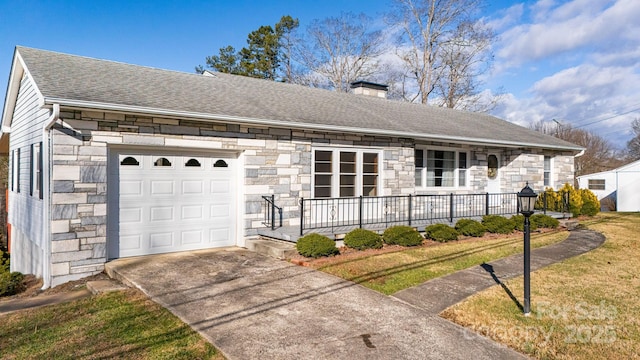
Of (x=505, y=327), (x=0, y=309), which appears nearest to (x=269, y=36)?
(x=0, y=309)

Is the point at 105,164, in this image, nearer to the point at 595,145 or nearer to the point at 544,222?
the point at 544,222

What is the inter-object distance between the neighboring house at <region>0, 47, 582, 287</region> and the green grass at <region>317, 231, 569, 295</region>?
2.56m

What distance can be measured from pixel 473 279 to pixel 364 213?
4.78 m

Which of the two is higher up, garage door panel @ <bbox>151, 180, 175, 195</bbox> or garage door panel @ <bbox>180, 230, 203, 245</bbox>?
garage door panel @ <bbox>151, 180, 175, 195</bbox>

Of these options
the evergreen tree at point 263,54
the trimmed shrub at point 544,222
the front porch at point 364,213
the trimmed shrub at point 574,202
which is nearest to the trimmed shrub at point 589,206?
the trimmed shrub at point 574,202

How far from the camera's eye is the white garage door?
756 cm

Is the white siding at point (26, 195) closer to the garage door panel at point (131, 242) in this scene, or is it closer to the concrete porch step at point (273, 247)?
the garage door panel at point (131, 242)

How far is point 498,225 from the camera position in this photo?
10344 millimetres

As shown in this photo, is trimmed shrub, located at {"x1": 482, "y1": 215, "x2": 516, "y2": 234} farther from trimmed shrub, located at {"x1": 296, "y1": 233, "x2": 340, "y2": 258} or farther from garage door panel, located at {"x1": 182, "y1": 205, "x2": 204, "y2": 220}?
garage door panel, located at {"x1": 182, "y1": 205, "x2": 204, "y2": 220}

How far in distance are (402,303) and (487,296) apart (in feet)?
3.88

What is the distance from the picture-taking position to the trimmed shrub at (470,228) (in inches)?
388

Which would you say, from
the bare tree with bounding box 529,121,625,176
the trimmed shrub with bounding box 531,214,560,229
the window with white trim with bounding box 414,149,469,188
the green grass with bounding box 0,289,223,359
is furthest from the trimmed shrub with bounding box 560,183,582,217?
the bare tree with bounding box 529,121,625,176

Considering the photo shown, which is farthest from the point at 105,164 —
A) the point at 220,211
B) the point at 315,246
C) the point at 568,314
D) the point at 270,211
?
the point at 568,314

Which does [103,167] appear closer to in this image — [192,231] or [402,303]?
[192,231]
